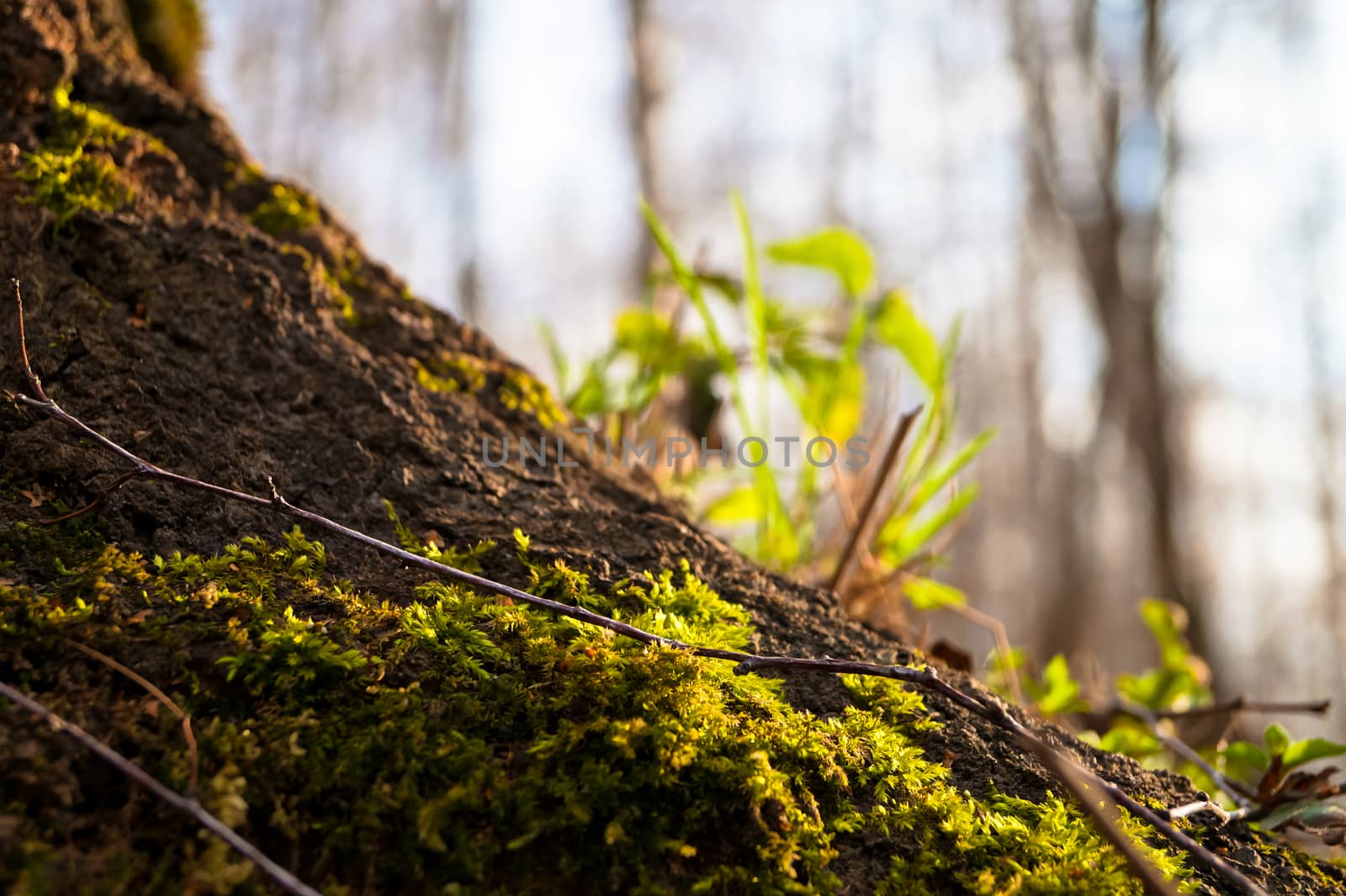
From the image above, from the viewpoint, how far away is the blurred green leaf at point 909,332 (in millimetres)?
1871

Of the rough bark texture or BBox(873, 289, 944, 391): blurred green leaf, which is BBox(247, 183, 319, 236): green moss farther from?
BBox(873, 289, 944, 391): blurred green leaf

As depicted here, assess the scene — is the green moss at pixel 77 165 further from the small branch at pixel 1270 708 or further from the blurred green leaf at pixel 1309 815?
the small branch at pixel 1270 708

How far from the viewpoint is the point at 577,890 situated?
57 cm

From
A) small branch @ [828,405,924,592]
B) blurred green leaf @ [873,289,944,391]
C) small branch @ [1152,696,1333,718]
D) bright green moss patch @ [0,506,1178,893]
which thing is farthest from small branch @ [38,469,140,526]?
small branch @ [1152,696,1333,718]

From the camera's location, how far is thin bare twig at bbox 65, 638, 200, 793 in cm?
53

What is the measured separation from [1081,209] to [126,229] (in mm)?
6583

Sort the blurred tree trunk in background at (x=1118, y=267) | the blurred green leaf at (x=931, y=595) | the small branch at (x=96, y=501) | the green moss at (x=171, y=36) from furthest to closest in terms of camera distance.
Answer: the blurred tree trunk in background at (x=1118, y=267) → the blurred green leaf at (x=931, y=595) → the green moss at (x=171, y=36) → the small branch at (x=96, y=501)

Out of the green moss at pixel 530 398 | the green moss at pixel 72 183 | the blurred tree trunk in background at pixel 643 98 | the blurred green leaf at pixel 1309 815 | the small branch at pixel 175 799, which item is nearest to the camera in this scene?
the small branch at pixel 175 799

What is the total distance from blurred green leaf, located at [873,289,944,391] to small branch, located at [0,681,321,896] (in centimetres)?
171

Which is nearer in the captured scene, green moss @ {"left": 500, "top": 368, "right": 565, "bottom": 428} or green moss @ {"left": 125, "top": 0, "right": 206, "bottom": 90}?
green moss @ {"left": 500, "top": 368, "right": 565, "bottom": 428}

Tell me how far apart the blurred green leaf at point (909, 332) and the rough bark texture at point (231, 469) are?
0.91 m

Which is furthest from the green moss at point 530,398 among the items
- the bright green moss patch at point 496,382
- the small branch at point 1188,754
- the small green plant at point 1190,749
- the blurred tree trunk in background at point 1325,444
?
the blurred tree trunk in background at point 1325,444

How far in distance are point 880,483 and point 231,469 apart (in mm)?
1143

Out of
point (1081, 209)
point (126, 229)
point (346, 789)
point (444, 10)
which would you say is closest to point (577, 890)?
point (346, 789)
